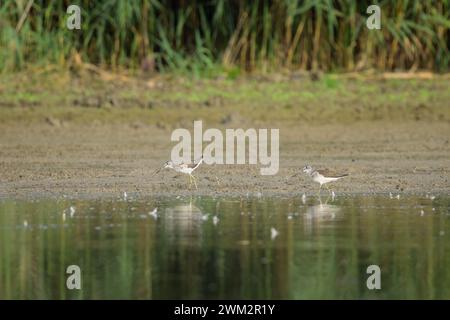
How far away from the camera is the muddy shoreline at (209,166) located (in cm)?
1023

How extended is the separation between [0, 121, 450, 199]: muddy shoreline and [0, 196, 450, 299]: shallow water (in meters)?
0.47

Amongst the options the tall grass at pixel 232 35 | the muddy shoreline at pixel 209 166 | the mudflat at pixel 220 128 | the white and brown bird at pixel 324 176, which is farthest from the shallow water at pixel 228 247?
the tall grass at pixel 232 35

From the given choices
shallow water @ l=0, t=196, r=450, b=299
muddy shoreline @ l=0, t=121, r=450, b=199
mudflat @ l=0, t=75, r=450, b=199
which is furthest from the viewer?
mudflat @ l=0, t=75, r=450, b=199

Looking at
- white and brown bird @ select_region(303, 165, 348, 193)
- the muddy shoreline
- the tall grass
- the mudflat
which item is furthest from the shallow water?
the tall grass

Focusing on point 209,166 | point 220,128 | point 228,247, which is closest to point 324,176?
point 209,166

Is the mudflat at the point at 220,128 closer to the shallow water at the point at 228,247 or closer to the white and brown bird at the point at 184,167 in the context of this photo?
the white and brown bird at the point at 184,167

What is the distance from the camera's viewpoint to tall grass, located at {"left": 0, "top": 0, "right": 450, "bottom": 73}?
14367mm

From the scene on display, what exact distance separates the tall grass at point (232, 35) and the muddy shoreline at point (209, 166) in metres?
1.62

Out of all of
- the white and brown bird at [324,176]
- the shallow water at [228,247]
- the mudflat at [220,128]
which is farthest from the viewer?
the mudflat at [220,128]

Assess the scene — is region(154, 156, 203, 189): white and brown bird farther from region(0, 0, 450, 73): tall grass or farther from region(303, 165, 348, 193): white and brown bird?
region(0, 0, 450, 73): tall grass

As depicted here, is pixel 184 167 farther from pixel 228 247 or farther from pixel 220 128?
pixel 220 128
